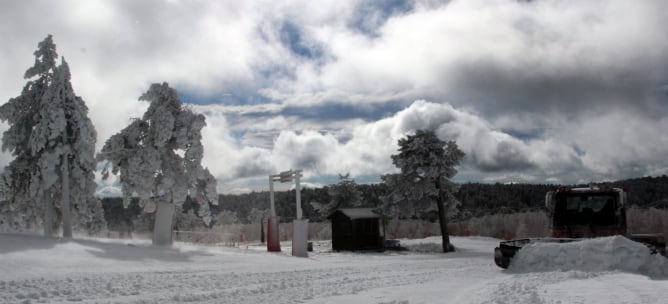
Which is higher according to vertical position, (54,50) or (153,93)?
(54,50)

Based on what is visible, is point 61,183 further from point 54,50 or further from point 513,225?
point 513,225

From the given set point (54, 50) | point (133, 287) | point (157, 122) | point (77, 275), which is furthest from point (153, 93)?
point (133, 287)

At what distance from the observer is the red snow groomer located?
17719 mm

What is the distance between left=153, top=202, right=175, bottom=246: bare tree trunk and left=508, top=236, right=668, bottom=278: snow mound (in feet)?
57.8

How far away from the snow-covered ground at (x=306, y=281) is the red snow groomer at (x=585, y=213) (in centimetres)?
274

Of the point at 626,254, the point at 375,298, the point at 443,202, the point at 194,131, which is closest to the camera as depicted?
the point at 375,298

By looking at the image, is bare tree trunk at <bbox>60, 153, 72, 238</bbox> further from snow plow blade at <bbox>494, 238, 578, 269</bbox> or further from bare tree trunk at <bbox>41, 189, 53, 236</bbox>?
snow plow blade at <bbox>494, 238, 578, 269</bbox>

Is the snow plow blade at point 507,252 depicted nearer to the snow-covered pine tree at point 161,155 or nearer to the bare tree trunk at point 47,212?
the snow-covered pine tree at point 161,155

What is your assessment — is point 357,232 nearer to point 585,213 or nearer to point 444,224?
point 444,224

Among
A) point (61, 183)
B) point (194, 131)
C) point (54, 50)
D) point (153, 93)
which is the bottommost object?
point (61, 183)

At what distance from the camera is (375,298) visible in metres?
10.5

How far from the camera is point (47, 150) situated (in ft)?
78.1

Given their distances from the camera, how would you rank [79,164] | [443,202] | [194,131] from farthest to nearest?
[443,202] < [194,131] < [79,164]

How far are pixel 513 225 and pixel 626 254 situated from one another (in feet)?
134
